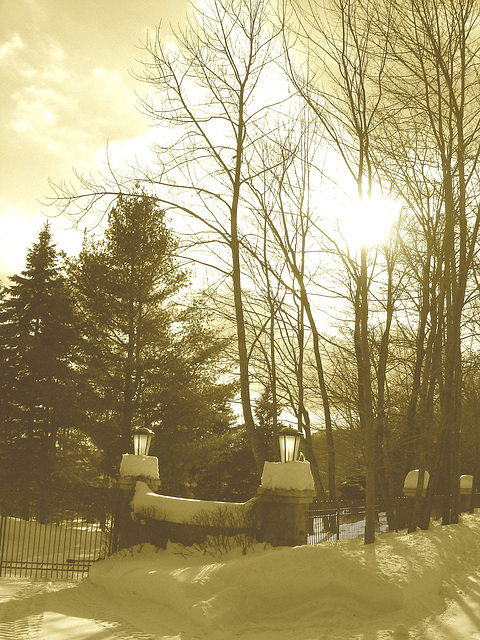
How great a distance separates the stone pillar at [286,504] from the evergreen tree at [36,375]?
14293mm

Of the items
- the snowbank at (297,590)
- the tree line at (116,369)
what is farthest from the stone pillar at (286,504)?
the tree line at (116,369)

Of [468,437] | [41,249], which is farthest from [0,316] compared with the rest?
[468,437]

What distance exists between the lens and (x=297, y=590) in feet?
27.0

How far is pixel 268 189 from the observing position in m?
17.1

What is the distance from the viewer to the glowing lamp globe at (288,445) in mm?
11023

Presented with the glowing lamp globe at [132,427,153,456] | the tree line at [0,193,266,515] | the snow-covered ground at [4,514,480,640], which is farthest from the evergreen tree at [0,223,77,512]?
the snow-covered ground at [4,514,480,640]

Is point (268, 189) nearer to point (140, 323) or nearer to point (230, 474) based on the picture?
point (140, 323)

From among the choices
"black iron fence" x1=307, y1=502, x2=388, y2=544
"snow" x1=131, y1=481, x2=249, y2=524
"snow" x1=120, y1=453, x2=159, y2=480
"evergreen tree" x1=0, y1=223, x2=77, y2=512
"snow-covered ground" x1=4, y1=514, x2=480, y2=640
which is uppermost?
"evergreen tree" x1=0, y1=223, x2=77, y2=512

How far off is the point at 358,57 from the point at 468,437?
17.1 metres

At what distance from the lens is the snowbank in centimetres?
768

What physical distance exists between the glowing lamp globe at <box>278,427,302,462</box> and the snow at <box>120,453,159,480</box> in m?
3.96

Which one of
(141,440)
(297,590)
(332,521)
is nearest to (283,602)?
(297,590)

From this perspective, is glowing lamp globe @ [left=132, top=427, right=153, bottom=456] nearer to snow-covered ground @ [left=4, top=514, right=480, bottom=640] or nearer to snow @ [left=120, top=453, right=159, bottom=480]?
snow @ [left=120, top=453, right=159, bottom=480]

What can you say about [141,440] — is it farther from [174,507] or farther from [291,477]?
[291,477]
